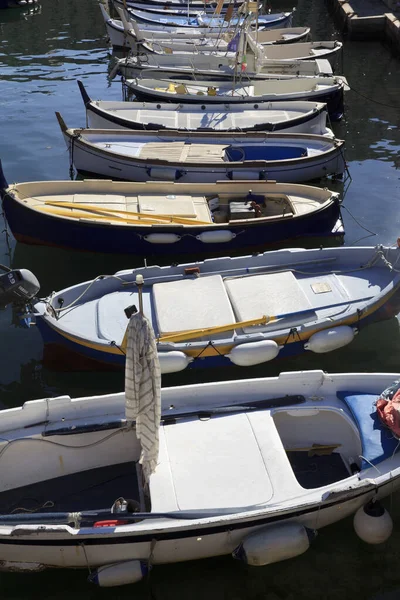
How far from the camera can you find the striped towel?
782 centimetres

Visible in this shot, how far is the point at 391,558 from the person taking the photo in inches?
388

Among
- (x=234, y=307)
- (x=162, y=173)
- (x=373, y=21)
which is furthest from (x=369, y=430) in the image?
(x=373, y=21)

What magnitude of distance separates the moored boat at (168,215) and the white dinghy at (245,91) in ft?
23.1

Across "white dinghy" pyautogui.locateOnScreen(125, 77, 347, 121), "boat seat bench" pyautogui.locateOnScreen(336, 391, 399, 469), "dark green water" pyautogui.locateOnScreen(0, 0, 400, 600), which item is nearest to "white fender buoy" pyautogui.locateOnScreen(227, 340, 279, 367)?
"dark green water" pyautogui.locateOnScreen(0, 0, 400, 600)

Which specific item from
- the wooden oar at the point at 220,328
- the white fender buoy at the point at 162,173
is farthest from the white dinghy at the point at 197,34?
the wooden oar at the point at 220,328

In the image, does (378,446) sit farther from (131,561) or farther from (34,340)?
(34,340)

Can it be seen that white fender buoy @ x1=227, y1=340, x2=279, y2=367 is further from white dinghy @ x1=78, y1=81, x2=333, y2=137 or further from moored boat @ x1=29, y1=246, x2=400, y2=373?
white dinghy @ x1=78, y1=81, x2=333, y2=137

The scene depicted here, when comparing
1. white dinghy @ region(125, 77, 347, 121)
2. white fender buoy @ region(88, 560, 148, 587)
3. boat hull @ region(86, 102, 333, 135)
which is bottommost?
white fender buoy @ region(88, 560, 148, 587)

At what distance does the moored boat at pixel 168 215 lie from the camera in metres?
15.7

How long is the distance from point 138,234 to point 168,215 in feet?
3.38

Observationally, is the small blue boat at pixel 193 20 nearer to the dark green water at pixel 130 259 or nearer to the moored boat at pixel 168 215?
the dark green water at pixel 130 259

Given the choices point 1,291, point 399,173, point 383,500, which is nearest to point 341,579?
point 383,500

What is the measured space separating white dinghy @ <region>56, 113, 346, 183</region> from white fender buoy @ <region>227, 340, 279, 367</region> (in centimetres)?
772

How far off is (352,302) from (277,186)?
552cm
